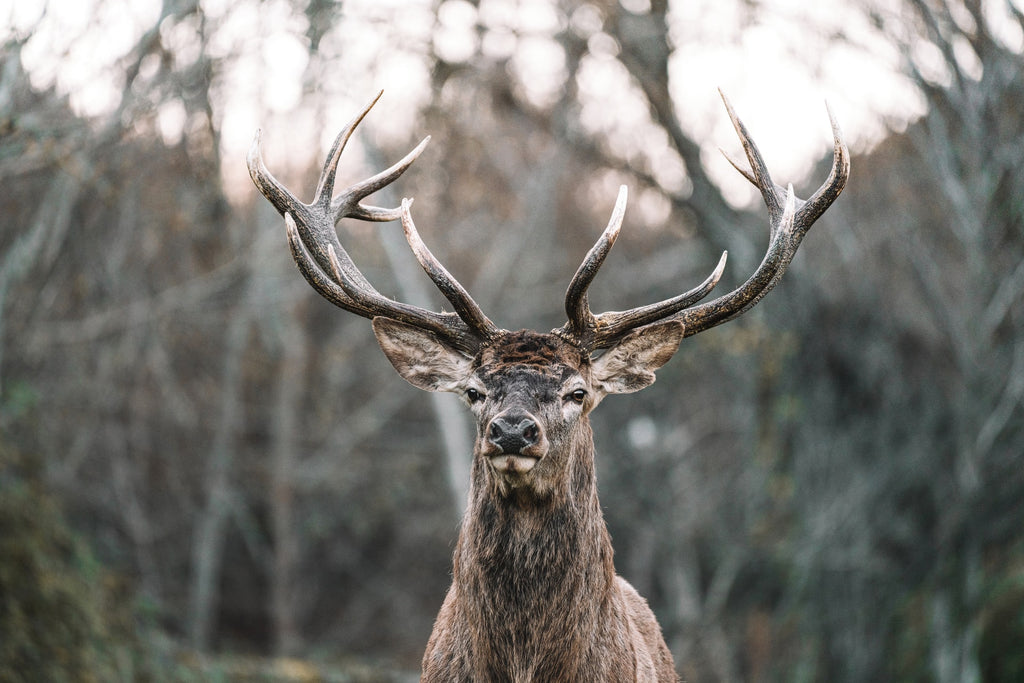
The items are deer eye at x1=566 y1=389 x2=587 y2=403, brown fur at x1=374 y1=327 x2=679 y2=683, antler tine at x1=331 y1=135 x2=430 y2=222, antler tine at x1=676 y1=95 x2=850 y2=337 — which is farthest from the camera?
antler tine at x1=331 y1=135 x2=430 y2=222

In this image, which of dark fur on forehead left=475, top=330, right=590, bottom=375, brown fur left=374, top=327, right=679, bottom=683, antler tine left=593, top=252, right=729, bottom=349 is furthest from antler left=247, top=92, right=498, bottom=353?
antler tine left=593, top=252, right=729, bottom=349

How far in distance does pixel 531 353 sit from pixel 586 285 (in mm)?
399

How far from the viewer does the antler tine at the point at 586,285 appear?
4.86 meters

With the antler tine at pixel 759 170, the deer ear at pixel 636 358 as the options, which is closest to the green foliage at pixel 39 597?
the deer ear at pixel 636 358

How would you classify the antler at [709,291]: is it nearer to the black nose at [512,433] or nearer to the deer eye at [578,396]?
the deer eye at [578,396]

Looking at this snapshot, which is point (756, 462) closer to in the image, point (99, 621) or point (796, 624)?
point (796, 624)

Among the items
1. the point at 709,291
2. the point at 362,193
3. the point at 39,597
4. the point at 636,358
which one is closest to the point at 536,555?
the point at 636,358

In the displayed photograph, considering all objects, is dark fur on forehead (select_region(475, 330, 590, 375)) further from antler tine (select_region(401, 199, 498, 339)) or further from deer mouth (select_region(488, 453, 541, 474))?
deer mouth (select_region(488, 453, 541, 474))

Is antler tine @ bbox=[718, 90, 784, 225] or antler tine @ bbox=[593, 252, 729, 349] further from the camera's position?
antler tine @ bbox=[718, 90, 784, 225]

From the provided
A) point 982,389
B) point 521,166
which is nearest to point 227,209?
point 521,166

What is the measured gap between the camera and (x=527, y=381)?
465cm

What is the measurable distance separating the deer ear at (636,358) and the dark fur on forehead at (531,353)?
0.63 ft

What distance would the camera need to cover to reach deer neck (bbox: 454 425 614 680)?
15.1ft

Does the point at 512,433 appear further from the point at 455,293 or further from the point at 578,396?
the point at 455,293
